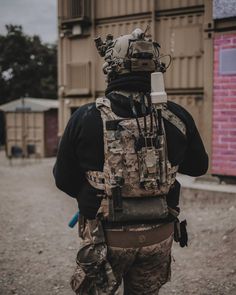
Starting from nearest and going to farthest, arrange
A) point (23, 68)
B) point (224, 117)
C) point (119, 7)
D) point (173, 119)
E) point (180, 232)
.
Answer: point (173, 119) < point (180, 232) < point (224, 117) < point (119, 7) < point (23, 68)

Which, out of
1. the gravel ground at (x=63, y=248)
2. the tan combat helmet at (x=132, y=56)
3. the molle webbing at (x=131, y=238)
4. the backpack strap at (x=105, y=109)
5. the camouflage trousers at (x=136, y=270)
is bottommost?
the gravel ground at (x=63, y=248)

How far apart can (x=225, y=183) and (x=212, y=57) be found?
1.96m

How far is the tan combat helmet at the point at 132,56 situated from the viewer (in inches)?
85.3

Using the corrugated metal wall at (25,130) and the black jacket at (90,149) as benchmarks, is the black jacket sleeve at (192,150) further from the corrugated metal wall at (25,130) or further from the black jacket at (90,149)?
the corrugated metal wall at (25,130)

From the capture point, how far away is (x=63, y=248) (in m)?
4.77

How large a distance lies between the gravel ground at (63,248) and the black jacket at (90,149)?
1.75 meters

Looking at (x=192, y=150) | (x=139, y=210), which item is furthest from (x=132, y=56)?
(x=139, y=210)

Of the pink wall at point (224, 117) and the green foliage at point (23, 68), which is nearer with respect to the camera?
the pink wall at point (224, 117)

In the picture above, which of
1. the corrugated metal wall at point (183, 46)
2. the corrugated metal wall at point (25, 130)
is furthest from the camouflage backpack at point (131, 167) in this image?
the corrugated metal wall at point (25, 130)

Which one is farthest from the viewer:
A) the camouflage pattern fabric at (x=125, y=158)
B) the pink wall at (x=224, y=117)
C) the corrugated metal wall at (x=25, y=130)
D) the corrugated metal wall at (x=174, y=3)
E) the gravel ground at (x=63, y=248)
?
the corrugated metal wall at (x=25, y=130)

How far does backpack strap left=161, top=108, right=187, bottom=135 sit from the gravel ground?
6.53 feet

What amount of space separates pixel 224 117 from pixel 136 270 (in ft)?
13.9

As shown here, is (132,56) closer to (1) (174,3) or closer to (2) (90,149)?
(2) (90,149)

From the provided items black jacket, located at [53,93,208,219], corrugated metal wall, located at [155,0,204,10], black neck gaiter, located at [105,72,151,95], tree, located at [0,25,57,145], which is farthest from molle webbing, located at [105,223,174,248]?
tree, located at [0,25,57,145]
